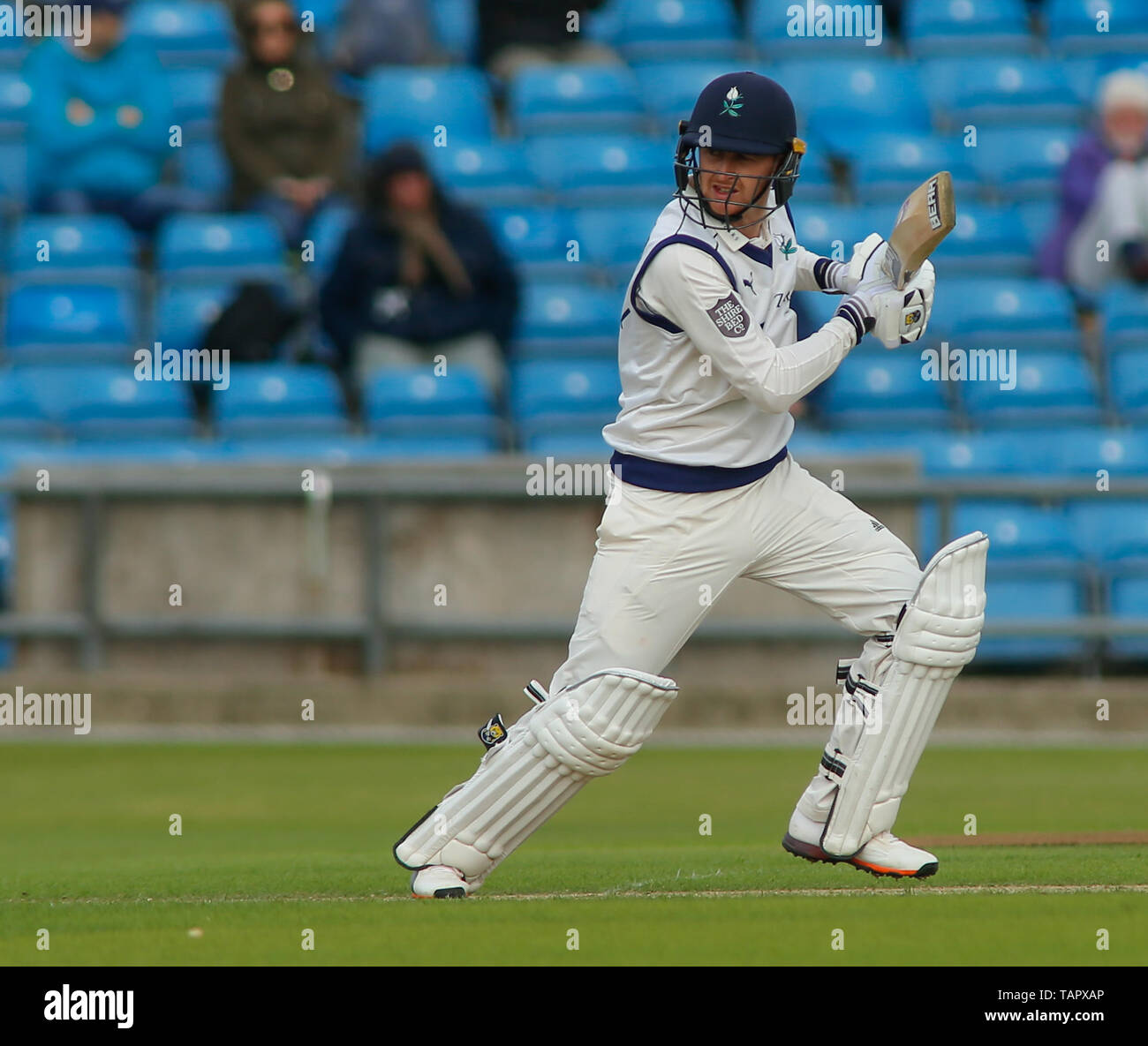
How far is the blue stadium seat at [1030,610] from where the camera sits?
33.5 feet

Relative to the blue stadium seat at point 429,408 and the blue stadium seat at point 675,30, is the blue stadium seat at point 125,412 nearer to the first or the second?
the blue stadium seat at point 429,408

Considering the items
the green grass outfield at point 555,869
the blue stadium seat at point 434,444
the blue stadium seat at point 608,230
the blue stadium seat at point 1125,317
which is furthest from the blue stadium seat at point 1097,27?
the green grass outfield at point 555,869

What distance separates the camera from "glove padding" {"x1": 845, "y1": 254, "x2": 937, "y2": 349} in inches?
222

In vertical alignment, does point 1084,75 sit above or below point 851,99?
above

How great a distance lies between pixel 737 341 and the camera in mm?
5336

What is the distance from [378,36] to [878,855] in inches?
367

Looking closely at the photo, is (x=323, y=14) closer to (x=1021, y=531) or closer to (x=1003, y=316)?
(x=1003, y=316)

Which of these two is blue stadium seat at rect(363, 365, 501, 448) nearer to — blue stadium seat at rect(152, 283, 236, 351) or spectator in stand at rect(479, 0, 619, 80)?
blue stadium seat at rect(152, 283, 236, 351)

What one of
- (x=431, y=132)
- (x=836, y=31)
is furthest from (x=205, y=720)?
(x=836, y=31)

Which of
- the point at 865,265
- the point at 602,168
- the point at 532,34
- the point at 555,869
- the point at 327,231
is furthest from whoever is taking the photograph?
→ the point at 532,34

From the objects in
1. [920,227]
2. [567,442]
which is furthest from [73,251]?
[920,227]

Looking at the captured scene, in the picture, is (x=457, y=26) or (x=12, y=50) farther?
(x=457, y=26)

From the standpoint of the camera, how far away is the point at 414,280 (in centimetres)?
1120

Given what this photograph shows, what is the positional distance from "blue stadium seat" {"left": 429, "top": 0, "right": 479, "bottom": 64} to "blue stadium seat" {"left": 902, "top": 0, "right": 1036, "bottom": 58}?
309 cm
